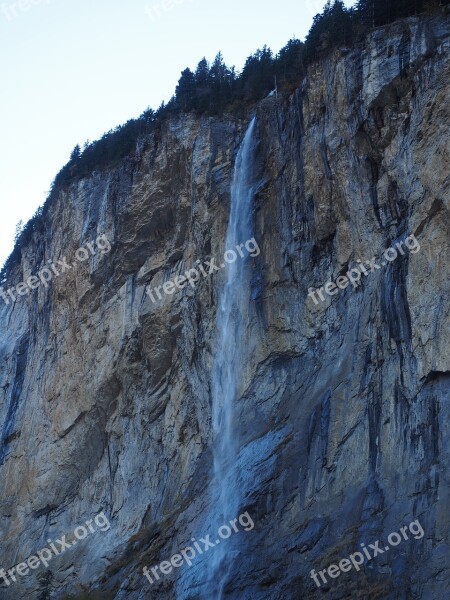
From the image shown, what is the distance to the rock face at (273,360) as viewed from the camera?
24.2 meters

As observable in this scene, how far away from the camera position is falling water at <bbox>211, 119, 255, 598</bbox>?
29641 mm

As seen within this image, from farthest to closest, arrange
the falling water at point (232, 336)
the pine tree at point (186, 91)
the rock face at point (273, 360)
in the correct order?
the pine tree at point (186, 91)
the falling water at point (232, 336)
the rock face at point (273, 360)

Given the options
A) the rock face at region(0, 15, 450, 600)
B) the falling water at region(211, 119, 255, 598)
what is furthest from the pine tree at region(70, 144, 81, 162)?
the falling water at region(211, 119, 255, 598)

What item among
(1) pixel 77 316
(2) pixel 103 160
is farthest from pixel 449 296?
(2) pixel 103 160

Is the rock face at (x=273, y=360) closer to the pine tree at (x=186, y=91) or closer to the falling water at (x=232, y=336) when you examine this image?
the falling water at (x=232, y=336)

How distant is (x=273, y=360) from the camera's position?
30953 mm

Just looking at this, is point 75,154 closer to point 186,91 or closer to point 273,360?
point 186,91

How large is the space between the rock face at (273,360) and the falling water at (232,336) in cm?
56

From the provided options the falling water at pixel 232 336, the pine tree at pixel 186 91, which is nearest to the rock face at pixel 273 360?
the falling water at pixel 232 336

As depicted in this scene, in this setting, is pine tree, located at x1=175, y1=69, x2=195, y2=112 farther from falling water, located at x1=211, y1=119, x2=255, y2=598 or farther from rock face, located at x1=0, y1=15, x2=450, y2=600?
falling water, located at x1=211, y1=119, x2=255, y2=598

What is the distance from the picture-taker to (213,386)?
33344mm

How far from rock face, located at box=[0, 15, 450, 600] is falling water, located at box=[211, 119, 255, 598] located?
22.1 inches

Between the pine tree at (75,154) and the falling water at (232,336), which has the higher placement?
the pine tree at (75,154)

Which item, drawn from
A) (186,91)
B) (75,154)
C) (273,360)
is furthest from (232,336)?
(75,154)
